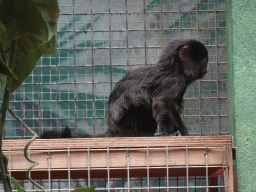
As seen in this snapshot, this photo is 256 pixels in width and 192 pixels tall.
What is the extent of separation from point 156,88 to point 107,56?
27 centimetres

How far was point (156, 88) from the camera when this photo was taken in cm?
163

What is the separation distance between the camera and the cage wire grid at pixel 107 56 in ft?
5.16

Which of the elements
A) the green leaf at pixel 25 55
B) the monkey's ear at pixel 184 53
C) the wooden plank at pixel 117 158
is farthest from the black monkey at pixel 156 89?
the green leaf at pixel 25 55

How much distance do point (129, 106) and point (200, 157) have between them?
0.64 metres

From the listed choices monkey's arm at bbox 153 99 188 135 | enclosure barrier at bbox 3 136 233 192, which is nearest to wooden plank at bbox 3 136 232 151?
enclosure barrier at bbox 3 136 233 192

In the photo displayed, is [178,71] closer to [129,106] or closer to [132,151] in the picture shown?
[129,106]

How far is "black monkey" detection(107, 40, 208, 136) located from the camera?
1.61m

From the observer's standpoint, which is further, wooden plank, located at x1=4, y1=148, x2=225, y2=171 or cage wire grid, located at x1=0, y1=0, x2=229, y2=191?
cage wire grid, located at x1=0, y1=0, x2=229, y2=191

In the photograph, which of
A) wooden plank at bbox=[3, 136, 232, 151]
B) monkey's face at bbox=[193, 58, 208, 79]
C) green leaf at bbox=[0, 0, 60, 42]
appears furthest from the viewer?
monkey's face at bbox=[193, 58, 208, 79]

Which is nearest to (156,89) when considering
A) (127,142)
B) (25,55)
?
(127,142)

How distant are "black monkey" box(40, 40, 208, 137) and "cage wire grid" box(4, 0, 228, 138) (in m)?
0.05

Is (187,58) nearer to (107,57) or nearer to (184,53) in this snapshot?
(184,53)

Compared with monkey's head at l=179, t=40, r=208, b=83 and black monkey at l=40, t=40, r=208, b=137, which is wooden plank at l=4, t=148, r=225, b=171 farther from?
monkey's head at l=179, t=40, r=208, b=83

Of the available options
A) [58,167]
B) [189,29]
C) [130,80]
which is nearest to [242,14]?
[189,29]
